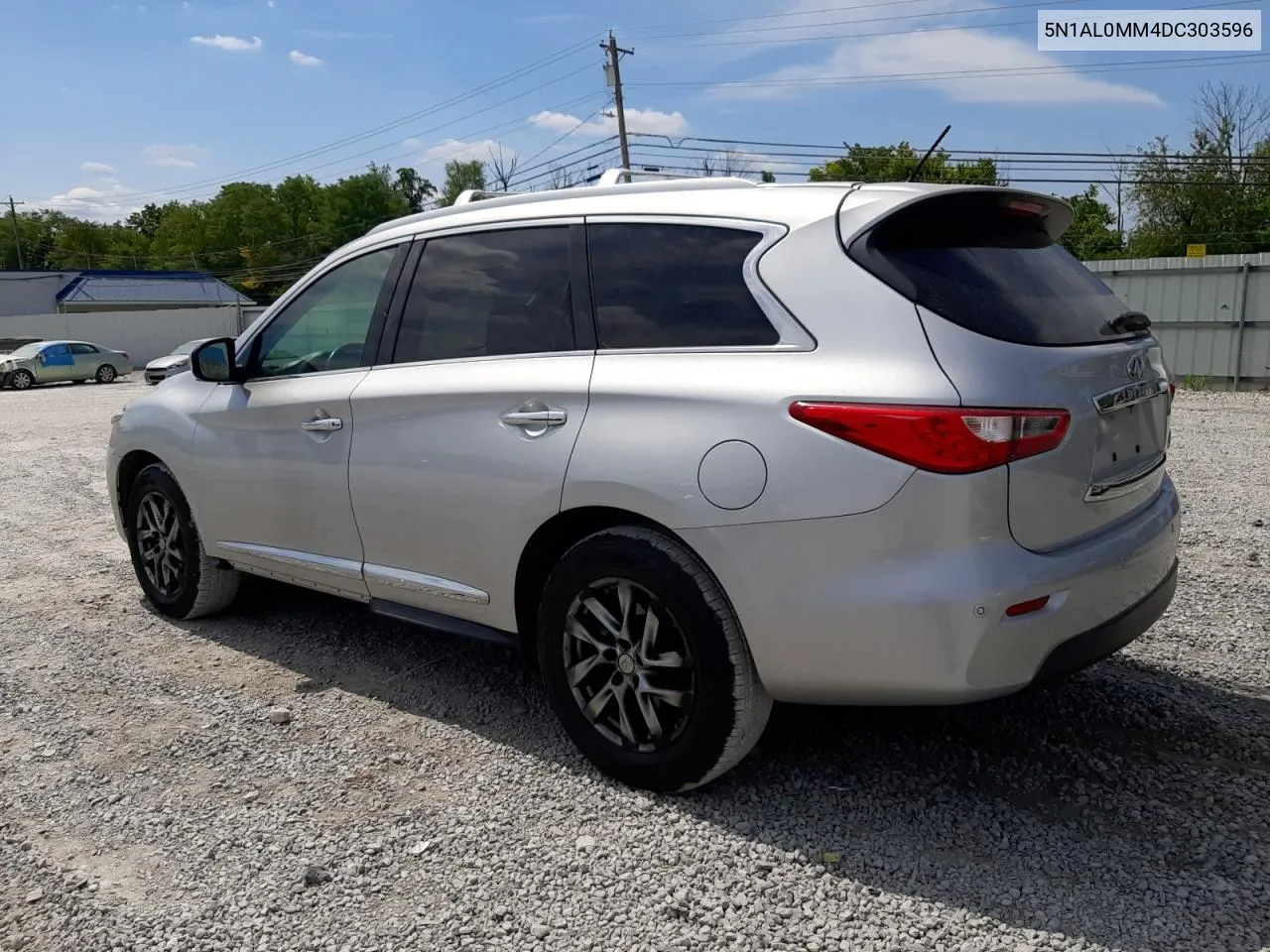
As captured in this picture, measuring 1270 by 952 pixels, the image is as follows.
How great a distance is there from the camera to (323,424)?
13.5 feet

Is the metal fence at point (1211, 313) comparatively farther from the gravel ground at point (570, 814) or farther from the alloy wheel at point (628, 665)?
the alloy wheel at point (628, 665)

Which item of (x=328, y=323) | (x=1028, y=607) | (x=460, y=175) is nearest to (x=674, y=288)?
(x=1028, y=607)

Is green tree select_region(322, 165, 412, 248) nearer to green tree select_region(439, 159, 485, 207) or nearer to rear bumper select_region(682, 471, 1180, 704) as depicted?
green tree select_region(439, 159, 485, 207)

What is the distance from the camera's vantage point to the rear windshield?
284 cm

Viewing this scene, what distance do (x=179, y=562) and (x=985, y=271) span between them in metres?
4.06

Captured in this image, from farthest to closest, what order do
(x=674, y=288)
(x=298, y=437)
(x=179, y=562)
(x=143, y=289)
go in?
(x=143, y=289) < (x=179, y=562) < (x=298, y=437) < (x=674, y=288)

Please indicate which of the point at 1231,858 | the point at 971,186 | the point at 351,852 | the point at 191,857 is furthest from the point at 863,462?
the point at 191,857

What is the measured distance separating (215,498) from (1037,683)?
11.8 ft

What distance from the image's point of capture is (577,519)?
334cm

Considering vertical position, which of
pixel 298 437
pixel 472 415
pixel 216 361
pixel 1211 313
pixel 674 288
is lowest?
pixel 1211 313

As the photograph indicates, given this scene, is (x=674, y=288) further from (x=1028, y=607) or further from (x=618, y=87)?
(x=618, y=87)

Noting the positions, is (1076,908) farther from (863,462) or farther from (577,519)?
(577,519)

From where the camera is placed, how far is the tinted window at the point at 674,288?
3.11m

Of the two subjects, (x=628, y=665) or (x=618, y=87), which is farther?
(x=618, y=87)
